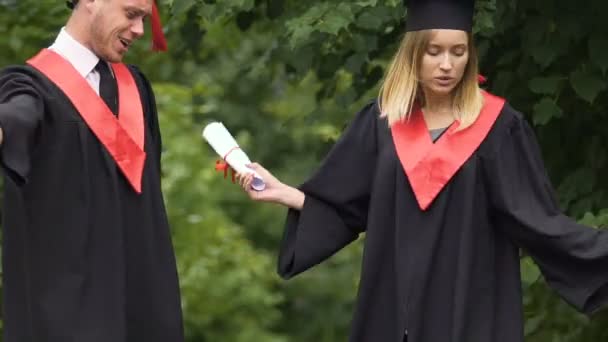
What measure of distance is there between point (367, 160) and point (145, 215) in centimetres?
79

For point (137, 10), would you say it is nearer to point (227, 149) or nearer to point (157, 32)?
point (157, 32)

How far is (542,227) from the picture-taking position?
22.3ft

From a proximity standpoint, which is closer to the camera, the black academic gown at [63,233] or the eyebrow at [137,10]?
the black academic gown at [63,233]

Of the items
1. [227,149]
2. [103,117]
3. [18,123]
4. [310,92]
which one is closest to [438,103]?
[227,149]

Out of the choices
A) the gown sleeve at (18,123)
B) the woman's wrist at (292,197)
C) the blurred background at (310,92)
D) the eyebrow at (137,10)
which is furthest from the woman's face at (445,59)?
the gown sleeve at (18,123)

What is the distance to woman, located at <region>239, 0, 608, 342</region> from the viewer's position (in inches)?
267

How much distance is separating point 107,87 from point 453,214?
124cm

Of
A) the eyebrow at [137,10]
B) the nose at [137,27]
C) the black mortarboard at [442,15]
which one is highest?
the black mortarboard at [442,15]

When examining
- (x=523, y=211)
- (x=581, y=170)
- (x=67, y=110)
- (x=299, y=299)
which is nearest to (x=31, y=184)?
(x=67, y=110)

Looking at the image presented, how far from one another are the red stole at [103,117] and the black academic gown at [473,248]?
821mm

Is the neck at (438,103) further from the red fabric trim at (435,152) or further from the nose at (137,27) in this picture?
the nose at (137,27)

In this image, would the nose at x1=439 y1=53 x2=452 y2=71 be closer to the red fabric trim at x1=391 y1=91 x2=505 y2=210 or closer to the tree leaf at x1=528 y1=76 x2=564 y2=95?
the red fabric trim at x1=391 y1=91 x2=505 y2=210

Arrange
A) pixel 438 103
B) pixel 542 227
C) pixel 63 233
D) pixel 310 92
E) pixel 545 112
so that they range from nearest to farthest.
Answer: pixel 63 233
pixel 542 227
pixel 438 103
pixel 545 112
pixel 310 92

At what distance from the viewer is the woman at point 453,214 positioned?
679 cm
